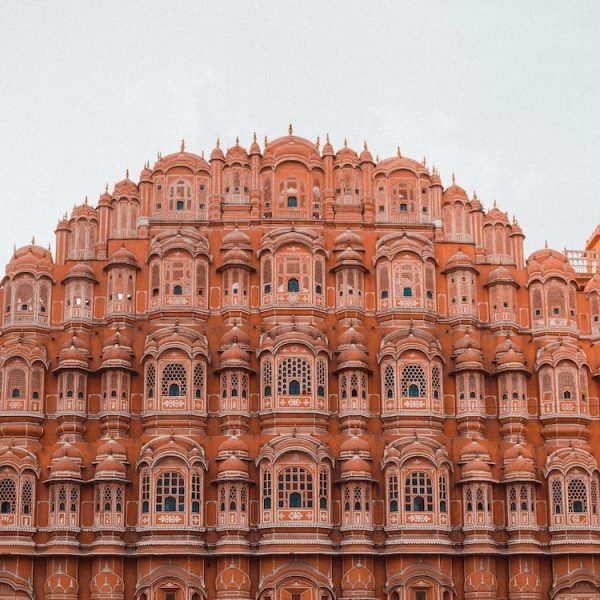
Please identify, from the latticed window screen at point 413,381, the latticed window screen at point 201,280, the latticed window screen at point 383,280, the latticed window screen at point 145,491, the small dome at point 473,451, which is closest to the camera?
the latticed window screen at point 145,491

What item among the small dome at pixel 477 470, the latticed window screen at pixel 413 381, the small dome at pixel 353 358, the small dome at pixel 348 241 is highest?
the small dome at pixel 348 241

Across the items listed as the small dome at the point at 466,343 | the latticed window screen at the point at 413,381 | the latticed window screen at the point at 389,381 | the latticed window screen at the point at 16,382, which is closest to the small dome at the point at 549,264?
the small dome at the point at 466,343

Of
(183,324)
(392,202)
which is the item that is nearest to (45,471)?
(183,324)

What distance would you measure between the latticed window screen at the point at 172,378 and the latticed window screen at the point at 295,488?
649 centimetres

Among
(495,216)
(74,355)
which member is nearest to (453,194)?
(495,216)

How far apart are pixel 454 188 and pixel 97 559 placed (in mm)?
25668

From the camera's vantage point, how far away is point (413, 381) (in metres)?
58.6

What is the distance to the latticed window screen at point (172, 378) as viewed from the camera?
2283 inches

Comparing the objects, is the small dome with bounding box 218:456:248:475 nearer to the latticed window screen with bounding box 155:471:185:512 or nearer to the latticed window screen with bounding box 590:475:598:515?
the latticed window screen with bounding box 155:471:185:512

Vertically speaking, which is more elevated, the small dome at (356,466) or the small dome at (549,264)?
the small dome at (549,264)

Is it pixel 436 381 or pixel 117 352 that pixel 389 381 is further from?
Answer: pixel 117 352

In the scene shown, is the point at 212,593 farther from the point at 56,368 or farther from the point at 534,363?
the point at 534,363

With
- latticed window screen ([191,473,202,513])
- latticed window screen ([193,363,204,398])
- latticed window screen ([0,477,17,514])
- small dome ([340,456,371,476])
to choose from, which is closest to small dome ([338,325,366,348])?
small dome ([340,456,371,476])

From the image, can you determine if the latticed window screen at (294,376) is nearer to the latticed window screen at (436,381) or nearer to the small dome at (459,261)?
the latticed window screen at (436,381)
